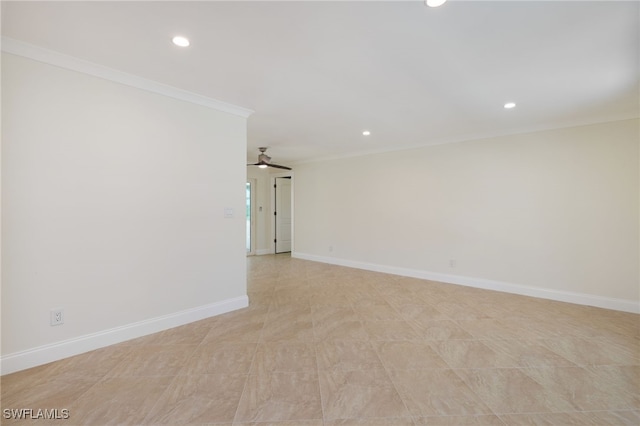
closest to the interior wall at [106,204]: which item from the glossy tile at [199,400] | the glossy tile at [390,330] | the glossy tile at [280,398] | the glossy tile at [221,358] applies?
the glossy tile at [221,358]

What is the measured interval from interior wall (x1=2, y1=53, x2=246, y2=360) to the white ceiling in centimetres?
34

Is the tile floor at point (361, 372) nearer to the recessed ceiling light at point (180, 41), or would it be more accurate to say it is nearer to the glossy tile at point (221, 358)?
the glossy tile at point (221, 358)

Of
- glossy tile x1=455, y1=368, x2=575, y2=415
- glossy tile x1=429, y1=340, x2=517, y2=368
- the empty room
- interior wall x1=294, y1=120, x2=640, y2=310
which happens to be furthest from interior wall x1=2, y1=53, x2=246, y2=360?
interior wall x1=294, y1=120, x2=640, y2=310

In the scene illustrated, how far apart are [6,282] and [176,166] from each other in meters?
1.52

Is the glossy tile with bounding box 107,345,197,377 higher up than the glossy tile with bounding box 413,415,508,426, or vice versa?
the glossy tile with bounding box 107,345,197,377

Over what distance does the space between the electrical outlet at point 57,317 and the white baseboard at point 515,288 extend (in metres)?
4.60

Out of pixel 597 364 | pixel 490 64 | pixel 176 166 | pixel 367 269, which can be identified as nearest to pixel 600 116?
pixel 490 64

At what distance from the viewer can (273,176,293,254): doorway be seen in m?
7.71

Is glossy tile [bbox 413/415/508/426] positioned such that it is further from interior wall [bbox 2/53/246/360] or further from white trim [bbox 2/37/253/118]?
white trim [bbox 2/37/253/118]

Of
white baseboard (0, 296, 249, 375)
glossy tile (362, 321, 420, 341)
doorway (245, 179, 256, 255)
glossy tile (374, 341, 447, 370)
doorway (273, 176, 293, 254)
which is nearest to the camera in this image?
white baseboard (0, 296, 249, 375)

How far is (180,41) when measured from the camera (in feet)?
6.55

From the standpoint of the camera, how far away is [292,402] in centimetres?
177

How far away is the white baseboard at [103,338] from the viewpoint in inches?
81.5

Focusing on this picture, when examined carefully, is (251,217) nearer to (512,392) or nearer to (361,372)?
(361,372)
